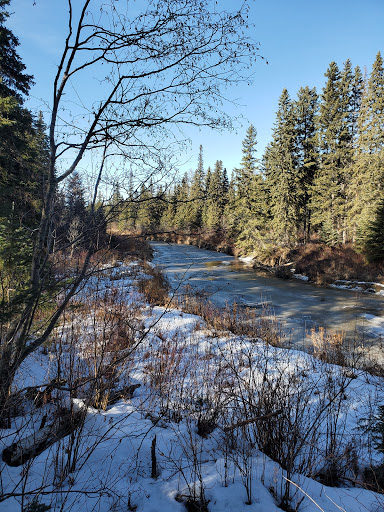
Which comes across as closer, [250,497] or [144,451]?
[250,497]

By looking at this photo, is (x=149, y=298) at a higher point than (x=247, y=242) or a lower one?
lower

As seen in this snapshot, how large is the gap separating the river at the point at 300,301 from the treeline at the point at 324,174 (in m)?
4.06

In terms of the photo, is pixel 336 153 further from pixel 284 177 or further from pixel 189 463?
pixel 189 463

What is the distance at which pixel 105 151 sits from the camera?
2195mm

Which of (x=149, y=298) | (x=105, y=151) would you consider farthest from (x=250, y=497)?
(x=149, y=298)

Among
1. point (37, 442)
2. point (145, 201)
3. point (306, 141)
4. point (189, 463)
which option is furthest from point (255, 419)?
point (306, 141)

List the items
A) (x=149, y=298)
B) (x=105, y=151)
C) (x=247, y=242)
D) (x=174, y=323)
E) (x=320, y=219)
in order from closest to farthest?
1. (x=105, y=151)
2. (x=174, y=323)
3. (x=149, y=298)
4. (x=320, y=219)
5. (x=247, y=242)

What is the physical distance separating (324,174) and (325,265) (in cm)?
979

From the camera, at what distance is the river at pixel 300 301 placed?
27.7 feet

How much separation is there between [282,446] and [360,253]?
1833 cm

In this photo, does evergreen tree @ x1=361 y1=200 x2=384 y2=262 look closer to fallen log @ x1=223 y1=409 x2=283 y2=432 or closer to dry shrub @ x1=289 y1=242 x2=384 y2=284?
dry shrub @ x1=289 y1=242 x2=384 y2=284

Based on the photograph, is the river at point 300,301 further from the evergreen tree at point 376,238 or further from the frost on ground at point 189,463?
the evergreen tree at point 376,238

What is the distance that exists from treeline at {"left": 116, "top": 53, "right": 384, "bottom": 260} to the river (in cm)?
406

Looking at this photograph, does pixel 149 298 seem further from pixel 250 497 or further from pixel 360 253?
pixel 360 253
